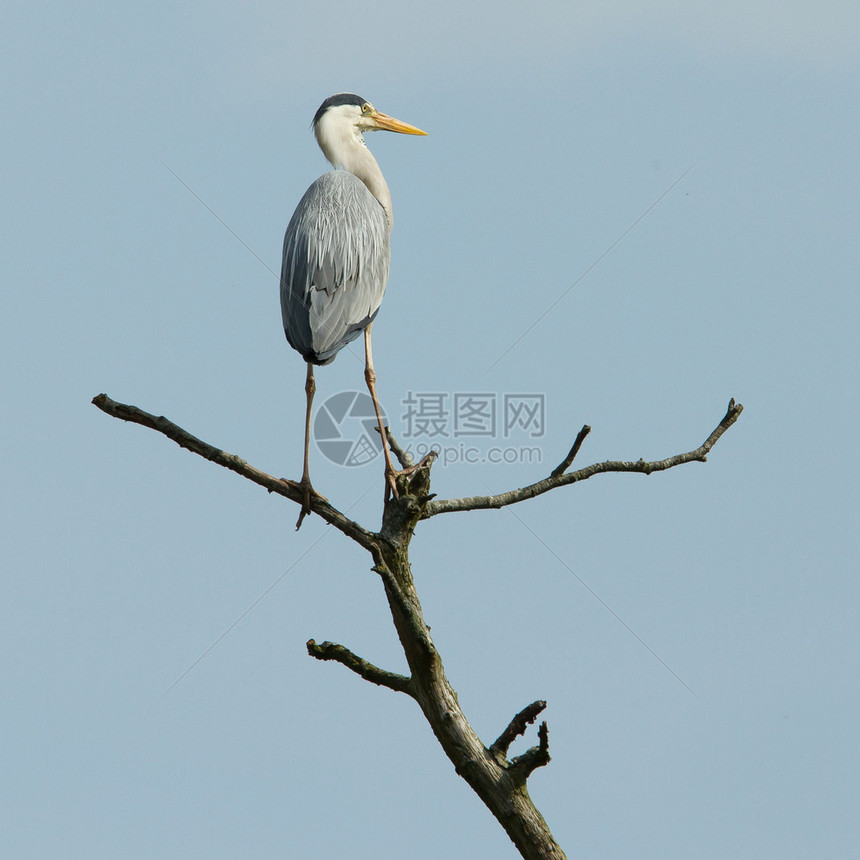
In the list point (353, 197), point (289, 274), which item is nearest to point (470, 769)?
point (289, 274)

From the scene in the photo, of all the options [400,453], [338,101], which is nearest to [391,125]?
[338,101]

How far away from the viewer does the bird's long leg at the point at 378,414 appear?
5.63 m

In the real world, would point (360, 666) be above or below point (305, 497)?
below

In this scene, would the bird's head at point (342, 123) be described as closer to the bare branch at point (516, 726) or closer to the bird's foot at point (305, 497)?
the bird's foot at point (305, 497)

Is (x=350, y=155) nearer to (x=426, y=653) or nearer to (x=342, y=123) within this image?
(x=342, y=123)

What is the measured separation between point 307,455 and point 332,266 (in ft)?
4.54

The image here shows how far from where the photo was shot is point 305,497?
5.48 m

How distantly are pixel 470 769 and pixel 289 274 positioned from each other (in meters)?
3.36

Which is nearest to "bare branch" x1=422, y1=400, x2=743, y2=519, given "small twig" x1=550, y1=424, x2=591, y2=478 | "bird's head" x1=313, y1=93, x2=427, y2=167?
"small twig" x1=550, y1=424, x2=591, y2=478

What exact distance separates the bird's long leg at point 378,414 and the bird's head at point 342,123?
1.76 metres

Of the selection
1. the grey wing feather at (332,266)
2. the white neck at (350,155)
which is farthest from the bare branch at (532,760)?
the white neck at (350,155)

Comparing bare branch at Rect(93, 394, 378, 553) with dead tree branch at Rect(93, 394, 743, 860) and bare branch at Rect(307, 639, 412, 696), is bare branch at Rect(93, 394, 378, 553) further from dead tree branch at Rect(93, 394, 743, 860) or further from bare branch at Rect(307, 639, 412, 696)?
bare branch at Rect(307, 639, 412, 696)

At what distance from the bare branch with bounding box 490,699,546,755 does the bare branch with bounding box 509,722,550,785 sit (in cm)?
9

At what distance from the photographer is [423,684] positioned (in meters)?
4.96
